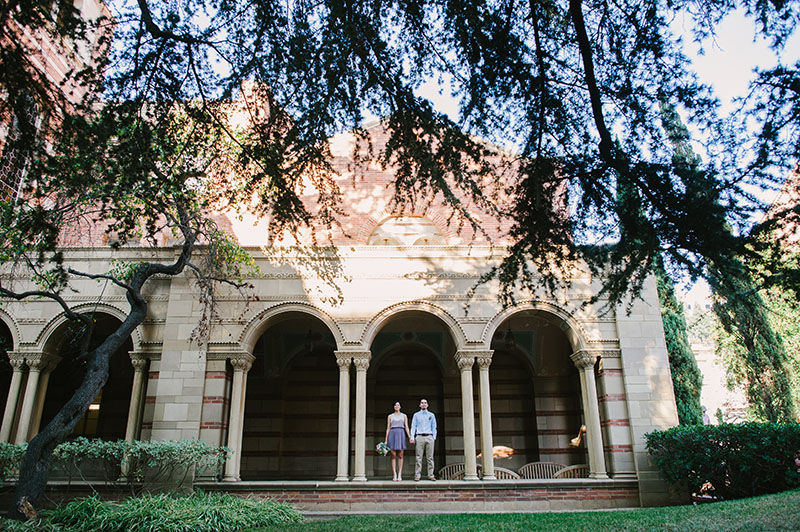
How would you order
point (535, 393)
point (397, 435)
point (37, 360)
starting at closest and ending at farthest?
1. point (397, 435)
2. point (37, 360)
3. point (535, 393)

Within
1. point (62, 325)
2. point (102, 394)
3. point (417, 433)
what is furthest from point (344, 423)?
point (102, 394)

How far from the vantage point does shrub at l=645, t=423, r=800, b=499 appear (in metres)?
9.73

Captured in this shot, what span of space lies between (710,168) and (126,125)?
5367 millimetres

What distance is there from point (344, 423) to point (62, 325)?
684 cm

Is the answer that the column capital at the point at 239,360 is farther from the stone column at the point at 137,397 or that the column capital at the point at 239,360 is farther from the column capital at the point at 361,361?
the column capital at the point at 361,361

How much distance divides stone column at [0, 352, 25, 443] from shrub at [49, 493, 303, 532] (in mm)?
3616

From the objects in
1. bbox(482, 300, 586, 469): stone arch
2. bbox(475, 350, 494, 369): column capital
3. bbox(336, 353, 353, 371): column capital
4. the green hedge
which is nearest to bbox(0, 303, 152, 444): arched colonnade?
the green hedge

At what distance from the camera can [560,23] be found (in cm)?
560

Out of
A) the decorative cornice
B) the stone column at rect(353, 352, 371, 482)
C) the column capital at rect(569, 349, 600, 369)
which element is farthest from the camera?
the decorative cornice

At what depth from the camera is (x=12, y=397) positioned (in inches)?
471

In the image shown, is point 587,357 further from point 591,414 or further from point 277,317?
point 277,317

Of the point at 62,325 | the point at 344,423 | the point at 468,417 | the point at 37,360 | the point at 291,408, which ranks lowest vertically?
the point at 344,423

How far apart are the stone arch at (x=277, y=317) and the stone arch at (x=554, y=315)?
3255 mm

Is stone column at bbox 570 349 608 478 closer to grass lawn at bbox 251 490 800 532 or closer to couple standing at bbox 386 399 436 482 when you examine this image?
grass lawn at bbox 251 490 800 532
